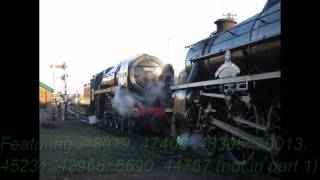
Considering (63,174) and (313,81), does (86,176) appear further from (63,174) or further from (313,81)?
(313,81)

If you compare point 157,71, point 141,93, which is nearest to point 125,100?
point 141,93

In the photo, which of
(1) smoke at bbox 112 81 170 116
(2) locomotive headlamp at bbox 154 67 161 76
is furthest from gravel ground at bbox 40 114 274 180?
(2) locomotive headlamp at bbox 154 67 161 76

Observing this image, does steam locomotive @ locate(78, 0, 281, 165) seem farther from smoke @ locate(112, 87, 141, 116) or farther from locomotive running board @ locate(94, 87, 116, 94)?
locomotive running board @ locate(94, 87, 116, 94)

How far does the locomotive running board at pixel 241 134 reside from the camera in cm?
698

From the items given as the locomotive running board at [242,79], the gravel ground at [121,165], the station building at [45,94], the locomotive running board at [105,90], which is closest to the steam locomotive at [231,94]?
the locomotive running board at [242,79]

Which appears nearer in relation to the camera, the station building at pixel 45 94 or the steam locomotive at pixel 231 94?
the steam locomotive at pixel 231 94

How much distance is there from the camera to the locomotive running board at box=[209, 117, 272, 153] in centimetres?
698

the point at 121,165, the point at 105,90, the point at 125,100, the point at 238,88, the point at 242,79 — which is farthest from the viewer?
the point at 105,90

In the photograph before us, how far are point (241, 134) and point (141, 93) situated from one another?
9.58 meters

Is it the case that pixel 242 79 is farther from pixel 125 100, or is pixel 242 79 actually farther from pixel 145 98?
pixel 125 100

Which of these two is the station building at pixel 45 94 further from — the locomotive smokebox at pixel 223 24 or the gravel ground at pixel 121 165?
the locomotive smokebox at pixel 223 24

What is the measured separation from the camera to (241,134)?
26.0 ft

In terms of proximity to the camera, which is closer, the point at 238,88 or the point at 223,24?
the point at 238,88
